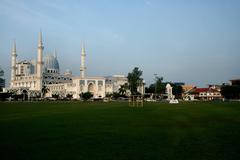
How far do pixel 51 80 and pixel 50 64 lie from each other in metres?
9.29

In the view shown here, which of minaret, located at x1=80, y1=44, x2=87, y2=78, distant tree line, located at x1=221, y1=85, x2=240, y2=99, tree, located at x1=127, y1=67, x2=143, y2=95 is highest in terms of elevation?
minaret, located at x1=80, y1=44, x2=87, y2=78

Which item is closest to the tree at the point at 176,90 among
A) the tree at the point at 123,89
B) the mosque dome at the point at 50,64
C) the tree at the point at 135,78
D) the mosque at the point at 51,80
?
the mosque at the point at 51,80

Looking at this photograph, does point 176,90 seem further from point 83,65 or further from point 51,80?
point 51,80

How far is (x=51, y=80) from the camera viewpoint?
523 ft

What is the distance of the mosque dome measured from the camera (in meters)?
161

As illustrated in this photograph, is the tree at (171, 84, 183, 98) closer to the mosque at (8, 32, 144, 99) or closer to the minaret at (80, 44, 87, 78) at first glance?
the mosque at (8, 32, 144, 99)

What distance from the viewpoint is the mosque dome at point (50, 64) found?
527 ft

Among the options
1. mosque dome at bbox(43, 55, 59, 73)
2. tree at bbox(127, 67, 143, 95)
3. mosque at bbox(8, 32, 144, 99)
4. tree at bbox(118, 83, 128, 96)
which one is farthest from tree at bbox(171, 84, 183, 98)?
mosque dome at bbox(43, 55, 59, 73)

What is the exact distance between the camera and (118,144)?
8.94 m

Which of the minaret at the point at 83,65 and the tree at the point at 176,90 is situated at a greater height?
the minaret at the point at 83,65

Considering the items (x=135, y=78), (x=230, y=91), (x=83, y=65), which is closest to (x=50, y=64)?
(x=83, y=65)

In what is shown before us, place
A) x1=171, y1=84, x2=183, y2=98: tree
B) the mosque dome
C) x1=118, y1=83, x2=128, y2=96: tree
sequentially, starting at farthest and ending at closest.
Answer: the mosque dome
x1=171, y1=84, x2=183, y2=98: tree
x1=118, y1=83, x2=128, y2=96: tree

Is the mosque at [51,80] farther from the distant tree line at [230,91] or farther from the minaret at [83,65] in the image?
the distant tree line at [230,91]

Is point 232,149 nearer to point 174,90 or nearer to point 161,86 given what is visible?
point 161,86
